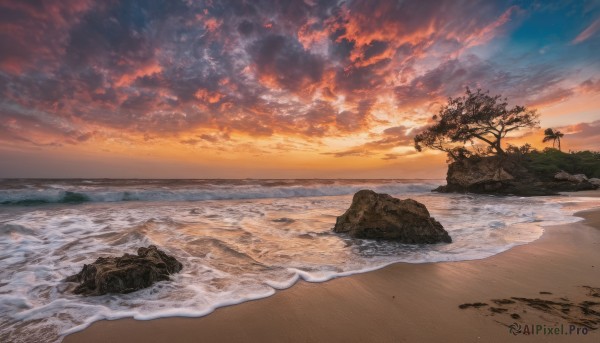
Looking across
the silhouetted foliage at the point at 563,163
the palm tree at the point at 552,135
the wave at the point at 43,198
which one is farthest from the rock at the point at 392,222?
the palm tree at the point at 552,135

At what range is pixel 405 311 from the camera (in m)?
3.14

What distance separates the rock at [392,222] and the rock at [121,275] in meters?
4.53

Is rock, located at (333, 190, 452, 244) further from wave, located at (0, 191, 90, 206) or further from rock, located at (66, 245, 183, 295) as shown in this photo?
wave, located at (0, 191, 90, 206)

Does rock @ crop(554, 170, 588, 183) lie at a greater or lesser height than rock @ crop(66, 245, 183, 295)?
greater

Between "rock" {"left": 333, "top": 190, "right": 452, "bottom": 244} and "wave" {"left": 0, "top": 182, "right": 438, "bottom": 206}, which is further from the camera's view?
"wave" {"left": 0, "top": 182, "right": 438, "bottom": 206}

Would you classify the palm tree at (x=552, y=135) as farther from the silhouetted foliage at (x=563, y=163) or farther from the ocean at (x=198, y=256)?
the ocean at (x=198, y=256)

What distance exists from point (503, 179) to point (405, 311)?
77.3 feet

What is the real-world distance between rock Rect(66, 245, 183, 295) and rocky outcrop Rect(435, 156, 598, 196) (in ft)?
79.2

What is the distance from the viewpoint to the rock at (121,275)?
3.55m

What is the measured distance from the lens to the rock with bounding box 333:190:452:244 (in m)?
6.54

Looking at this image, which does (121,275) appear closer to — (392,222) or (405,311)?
(405,311)

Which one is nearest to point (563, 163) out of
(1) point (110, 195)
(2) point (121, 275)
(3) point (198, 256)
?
(3) point (198, 256)

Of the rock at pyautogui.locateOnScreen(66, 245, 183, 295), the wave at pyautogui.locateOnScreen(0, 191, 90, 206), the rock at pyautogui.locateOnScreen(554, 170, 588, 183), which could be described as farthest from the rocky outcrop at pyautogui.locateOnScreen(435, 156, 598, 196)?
the wave at pyautogui.locateOnScreen(0, 191, 90, 206)

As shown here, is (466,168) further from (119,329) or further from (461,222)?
(119,329)
